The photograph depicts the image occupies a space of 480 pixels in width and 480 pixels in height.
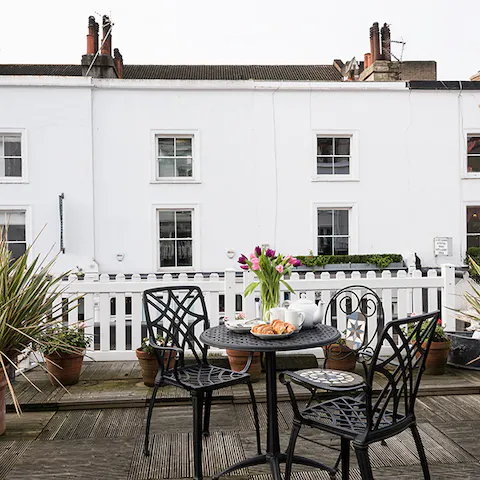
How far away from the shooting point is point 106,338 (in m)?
5.56

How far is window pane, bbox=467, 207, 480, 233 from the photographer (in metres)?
12.5

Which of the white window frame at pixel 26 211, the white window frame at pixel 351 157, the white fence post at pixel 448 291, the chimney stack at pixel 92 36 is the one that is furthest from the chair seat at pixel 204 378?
the chimney stack at pixel 92 36

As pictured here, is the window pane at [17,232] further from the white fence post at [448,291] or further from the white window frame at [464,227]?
the white window frame at [464,227]

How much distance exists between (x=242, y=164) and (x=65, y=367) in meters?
8.06

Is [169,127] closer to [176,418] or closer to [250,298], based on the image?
[250,298]

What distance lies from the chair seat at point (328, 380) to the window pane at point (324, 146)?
962cm

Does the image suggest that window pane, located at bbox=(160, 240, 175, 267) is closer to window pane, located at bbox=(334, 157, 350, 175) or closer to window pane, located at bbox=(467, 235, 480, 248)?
window pane, located at bbox=(334, 157, 350, 175)

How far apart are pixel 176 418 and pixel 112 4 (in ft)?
40.5

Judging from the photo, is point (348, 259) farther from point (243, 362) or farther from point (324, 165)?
point (243, 362)

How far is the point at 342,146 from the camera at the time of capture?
40.4 ft

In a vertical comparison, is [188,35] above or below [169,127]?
above

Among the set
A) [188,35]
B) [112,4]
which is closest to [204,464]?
[112,4]

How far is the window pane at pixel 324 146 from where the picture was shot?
1227 centimetres

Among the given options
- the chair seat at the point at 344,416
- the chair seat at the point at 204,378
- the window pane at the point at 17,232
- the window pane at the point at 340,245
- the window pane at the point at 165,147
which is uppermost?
the window pane at the point at 165,147
